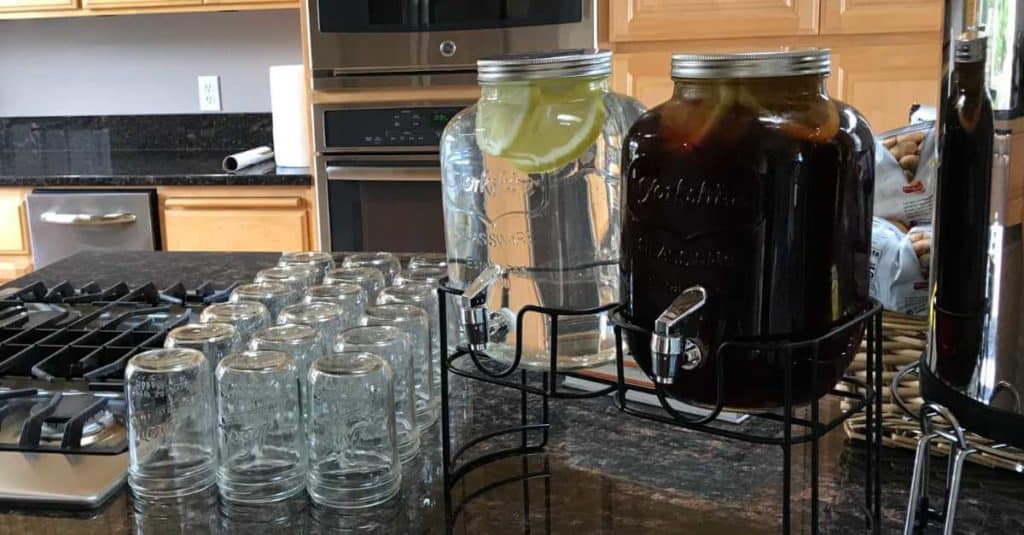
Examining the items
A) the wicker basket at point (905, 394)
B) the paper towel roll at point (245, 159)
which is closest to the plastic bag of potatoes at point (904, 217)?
the wicker basket at point (905, 394)

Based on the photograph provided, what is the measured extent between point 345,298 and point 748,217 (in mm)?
495

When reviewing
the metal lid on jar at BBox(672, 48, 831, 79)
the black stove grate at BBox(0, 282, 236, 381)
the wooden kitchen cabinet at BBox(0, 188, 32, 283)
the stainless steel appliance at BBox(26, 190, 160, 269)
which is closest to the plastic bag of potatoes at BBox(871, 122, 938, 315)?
the metal lid on jar at BBox(672, 48, 831, 79)

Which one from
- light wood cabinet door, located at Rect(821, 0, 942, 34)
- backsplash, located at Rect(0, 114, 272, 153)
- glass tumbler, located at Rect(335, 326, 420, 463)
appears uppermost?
light wood cabinet door, located at Rect(821, 0, 942, 34)

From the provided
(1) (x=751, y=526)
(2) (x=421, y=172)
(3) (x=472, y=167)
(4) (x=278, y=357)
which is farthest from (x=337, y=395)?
(2) (x=421, y=172)

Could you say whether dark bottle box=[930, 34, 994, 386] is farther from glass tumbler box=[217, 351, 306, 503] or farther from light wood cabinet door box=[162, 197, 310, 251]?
light wood cabinet door box=[162, 197, 310, 251]

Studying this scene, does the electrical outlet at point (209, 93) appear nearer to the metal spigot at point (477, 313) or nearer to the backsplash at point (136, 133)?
the backsplash at point (136, 133)

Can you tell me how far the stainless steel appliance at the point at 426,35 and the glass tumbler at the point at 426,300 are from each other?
5.42ft

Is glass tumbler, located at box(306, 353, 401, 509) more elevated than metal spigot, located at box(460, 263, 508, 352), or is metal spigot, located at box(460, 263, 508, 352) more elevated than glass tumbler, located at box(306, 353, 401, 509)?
metal spigot, located at box(460, 263, 508, 352)

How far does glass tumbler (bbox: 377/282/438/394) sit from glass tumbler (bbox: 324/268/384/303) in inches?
2.1

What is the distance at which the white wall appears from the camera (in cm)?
333

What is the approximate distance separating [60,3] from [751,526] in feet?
9.65

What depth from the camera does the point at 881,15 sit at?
2.27 meters

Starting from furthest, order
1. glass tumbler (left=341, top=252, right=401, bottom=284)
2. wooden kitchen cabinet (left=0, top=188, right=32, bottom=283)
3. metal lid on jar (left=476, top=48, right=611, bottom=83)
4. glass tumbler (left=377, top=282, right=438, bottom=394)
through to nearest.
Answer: wooden kitchen cabinet (left=0, top=188, right=32, bottom=283) < glass tumbler (left=341, top=252, right=401, bottom=284) < glass tumbler (left=377, top=282, right=438, bottom=394) < metal lid on jar (left=476, top=48, right=611, bottom=83)

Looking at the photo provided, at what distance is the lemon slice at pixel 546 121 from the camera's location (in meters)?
0.67
